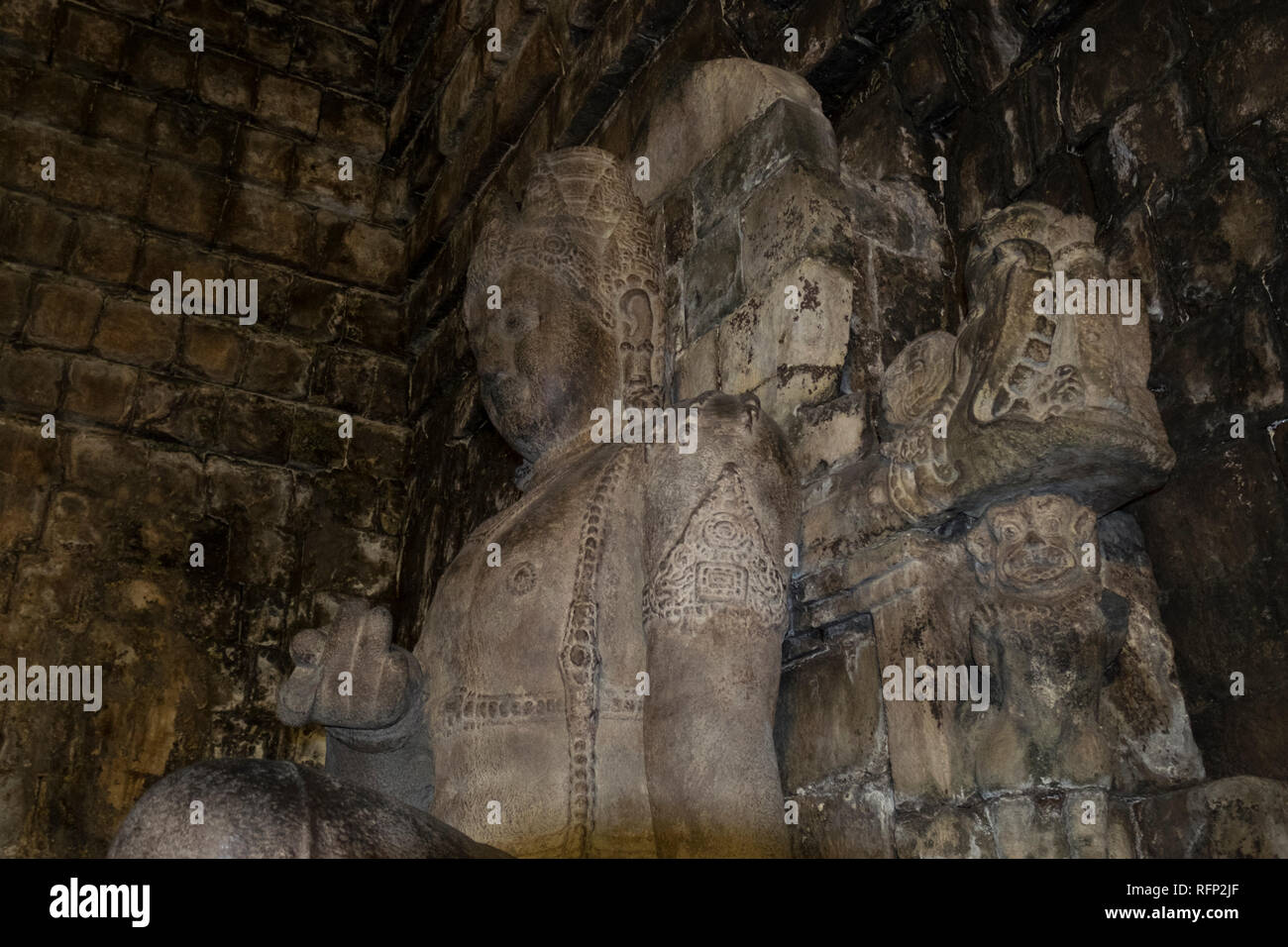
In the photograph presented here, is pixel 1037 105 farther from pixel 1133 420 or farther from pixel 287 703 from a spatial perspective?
pixel 287 703

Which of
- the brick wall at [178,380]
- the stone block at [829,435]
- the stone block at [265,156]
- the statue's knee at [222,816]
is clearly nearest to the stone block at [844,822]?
the stone block at [829,435]

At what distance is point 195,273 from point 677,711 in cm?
428

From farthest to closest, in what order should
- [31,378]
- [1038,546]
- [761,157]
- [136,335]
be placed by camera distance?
[136,335] → [31,378] → [761,157] → [1038,546]

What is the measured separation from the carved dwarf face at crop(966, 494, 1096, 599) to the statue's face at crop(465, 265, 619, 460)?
1.07 metres

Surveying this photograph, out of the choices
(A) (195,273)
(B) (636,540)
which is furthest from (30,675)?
(B) (636,540)

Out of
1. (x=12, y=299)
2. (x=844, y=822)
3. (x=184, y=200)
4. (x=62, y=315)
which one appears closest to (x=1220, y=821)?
(x=844, y=822)

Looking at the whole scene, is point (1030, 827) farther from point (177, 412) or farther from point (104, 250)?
point (104, 250)

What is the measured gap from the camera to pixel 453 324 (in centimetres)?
562

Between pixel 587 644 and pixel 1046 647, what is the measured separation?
85 centimetres

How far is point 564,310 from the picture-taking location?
10.0ft

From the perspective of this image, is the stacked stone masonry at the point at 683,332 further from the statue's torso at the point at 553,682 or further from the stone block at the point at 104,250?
the statue's torso at the point at 553,682

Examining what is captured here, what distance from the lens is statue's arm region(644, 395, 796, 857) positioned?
2223 mm

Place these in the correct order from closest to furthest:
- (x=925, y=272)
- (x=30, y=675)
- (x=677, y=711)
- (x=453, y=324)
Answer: (x=677, y=711) → (x=925, y=272) → (x=30, y=675) → (x=453, y=324)

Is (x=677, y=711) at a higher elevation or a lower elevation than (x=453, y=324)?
lower
